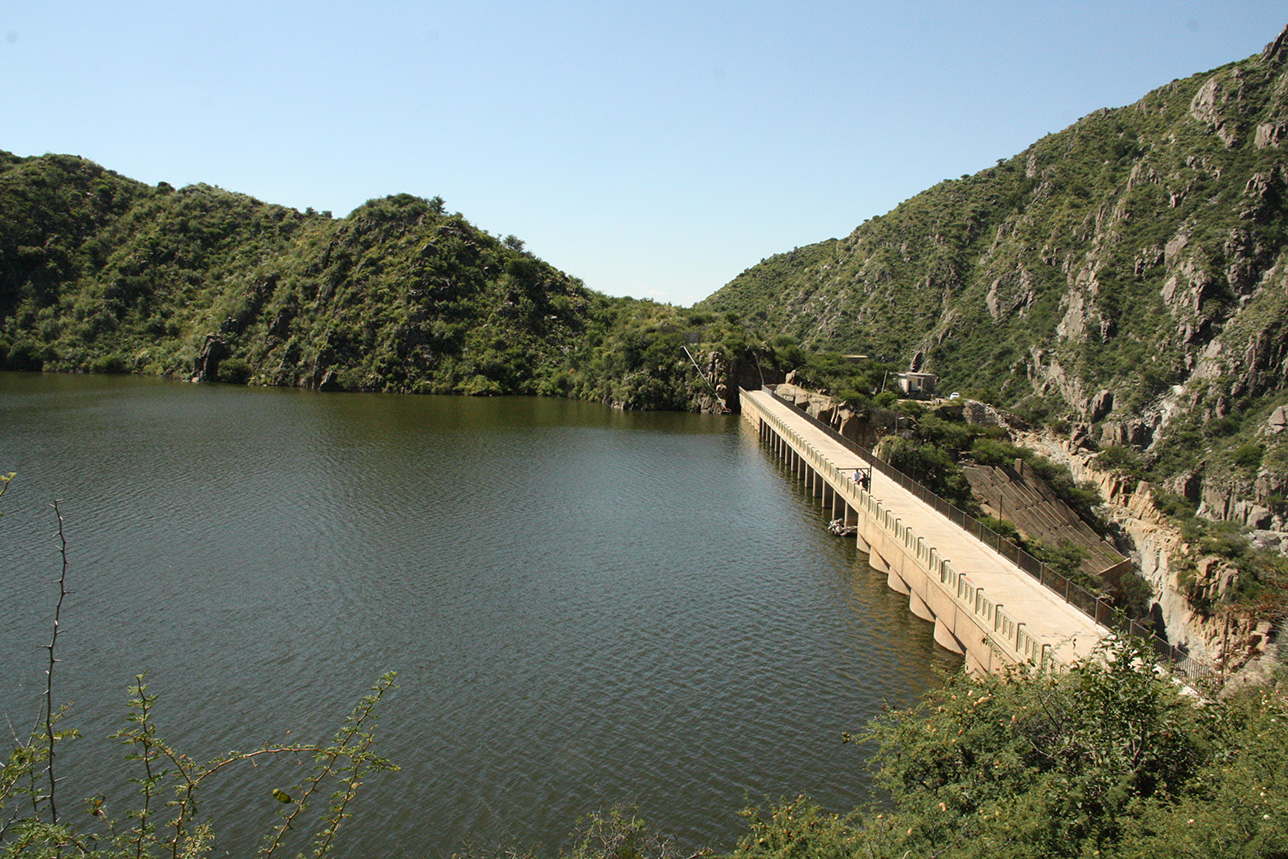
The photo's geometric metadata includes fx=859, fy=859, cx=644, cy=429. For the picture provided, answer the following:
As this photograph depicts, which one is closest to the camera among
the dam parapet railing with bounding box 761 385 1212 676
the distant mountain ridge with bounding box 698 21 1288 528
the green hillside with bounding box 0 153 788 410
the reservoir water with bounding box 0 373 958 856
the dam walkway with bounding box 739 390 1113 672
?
the dam parapet railing with bounding box 761 385 1212 676

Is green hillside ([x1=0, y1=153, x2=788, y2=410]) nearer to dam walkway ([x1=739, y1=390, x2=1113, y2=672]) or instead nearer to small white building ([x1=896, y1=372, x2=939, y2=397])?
small white building ([x1=896, y1=372, x2=939, y2=397])

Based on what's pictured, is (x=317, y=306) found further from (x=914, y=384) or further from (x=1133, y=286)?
(x=1133, y=286)

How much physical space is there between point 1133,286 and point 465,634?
103 metres

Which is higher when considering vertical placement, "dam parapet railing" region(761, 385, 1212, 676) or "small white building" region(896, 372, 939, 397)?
"small white building" region(896, 372, 939, 397)

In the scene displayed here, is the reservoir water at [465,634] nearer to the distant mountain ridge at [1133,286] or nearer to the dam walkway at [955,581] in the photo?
the dam walkway at [955,581]

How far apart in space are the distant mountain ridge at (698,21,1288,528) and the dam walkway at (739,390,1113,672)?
39.8 m

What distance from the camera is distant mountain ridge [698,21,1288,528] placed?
276ft

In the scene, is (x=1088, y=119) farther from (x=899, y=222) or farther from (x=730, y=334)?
(x=730, y=334)

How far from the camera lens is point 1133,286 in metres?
104

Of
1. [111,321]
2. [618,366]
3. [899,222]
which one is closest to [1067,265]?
[899,222]

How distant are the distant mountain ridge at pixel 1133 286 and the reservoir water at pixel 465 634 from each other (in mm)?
51063

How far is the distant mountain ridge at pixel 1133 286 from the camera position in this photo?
8419 centimetres

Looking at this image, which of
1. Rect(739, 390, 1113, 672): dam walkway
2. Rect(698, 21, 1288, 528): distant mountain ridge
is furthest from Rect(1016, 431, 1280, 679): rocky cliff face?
Rect(698, 21, 1288, 528): distant mountain ridge

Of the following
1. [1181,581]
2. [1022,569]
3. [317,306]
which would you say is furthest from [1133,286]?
[317,306]
